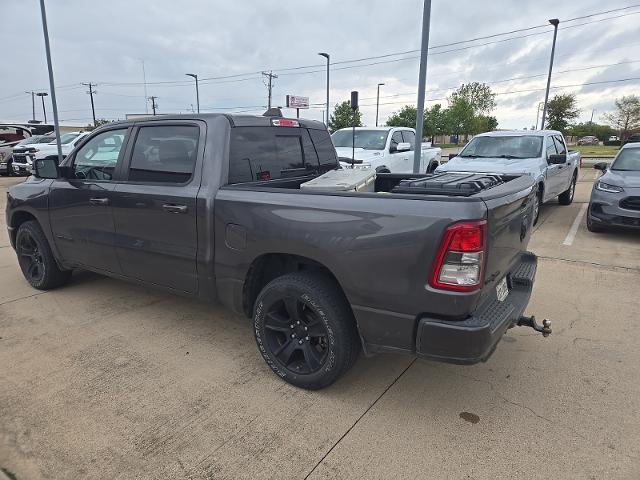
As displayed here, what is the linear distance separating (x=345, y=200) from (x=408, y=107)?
64.6m

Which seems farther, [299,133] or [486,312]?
[299,133]

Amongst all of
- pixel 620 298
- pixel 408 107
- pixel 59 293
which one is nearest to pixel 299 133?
pixel 59 293

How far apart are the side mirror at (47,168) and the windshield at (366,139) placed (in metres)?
6.88

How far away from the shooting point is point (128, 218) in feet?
12.0

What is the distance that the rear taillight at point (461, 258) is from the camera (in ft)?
7.42

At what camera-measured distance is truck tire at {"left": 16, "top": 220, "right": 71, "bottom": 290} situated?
4695 millimetres

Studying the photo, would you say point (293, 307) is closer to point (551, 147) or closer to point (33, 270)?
point (33, 270)

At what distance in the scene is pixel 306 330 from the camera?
293 centimetres

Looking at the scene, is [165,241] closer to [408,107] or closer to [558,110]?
[558,110]

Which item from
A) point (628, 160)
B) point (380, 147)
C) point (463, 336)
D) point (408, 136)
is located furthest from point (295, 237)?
point (408, 136)

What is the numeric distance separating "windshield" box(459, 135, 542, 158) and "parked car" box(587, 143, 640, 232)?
1414mm

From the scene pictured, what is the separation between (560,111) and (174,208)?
4924cm

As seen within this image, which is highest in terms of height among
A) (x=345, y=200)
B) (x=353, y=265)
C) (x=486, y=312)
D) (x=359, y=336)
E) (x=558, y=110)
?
(x=558, y=110)

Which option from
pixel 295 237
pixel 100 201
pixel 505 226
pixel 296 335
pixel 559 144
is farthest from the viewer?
pixel 559 144
